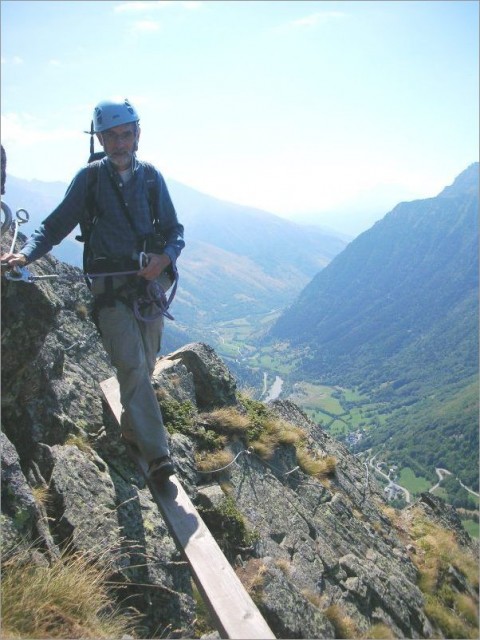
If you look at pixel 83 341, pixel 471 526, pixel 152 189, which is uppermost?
pixel 152 189

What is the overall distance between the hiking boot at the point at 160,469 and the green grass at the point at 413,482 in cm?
19067

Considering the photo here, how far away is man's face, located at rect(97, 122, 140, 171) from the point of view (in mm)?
6789

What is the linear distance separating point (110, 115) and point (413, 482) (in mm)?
206097

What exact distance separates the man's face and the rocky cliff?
2002 mm

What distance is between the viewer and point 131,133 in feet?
22.6

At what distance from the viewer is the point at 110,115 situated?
665 cm

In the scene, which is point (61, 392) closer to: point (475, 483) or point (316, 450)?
point (316, 450)

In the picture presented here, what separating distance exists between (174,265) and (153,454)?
2.68 meters

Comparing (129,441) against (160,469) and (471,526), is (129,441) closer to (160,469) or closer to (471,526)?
(160,469)

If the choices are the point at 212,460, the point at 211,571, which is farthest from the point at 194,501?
the point at 211,571

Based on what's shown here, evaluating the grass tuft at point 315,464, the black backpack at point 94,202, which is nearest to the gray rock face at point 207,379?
the grass tuft at point 315,464

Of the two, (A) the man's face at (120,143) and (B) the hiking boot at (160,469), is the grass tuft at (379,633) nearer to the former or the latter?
(B) the hiking boot at (160,469)

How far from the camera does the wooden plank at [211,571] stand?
14.9 ft

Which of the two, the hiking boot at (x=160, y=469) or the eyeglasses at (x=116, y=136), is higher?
the eyeglasses at (x=116, y=136)
